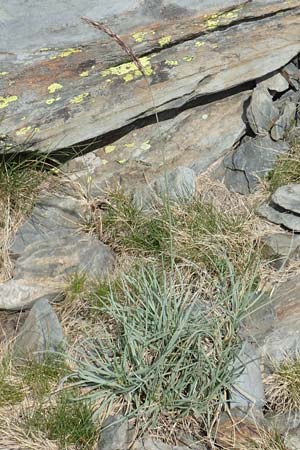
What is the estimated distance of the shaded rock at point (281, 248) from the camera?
5.26 metres

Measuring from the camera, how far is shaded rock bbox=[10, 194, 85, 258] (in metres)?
5.41

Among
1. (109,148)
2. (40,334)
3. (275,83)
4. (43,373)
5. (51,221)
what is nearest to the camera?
(43,373)

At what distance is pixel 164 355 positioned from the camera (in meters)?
4.34

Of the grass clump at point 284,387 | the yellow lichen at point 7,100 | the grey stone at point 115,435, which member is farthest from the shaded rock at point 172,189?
the grey stone at point 115,435

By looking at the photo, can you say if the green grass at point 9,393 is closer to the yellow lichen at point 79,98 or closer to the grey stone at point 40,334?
the grey stone at point 40,334

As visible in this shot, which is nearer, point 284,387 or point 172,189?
point 284,387

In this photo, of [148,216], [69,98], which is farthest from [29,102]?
[148,216]

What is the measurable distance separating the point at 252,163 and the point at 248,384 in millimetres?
2034

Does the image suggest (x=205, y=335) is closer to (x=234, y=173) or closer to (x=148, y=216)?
(x=148, y=216)

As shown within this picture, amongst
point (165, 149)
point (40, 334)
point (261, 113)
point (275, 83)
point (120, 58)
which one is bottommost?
point (40, 334)

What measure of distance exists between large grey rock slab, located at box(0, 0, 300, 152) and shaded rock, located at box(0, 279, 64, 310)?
1.01 meters

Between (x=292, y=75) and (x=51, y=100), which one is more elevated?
(x=51, y=100)

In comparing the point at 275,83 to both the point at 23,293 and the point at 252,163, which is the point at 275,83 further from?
the point at 23,293

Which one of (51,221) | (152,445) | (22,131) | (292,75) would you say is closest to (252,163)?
(292,75)
